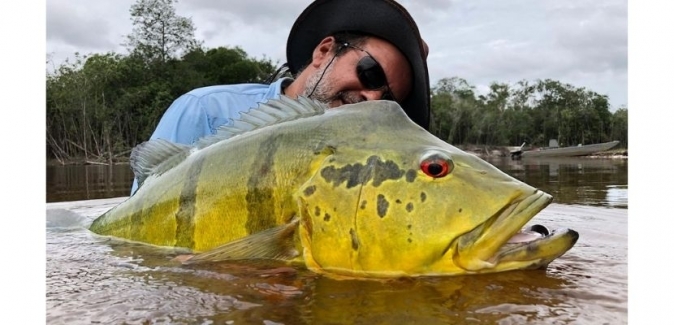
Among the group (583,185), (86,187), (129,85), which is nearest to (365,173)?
(583,185)

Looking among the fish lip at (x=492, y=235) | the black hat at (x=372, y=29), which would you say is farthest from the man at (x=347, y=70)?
the fish lip at (x=492, y=235)

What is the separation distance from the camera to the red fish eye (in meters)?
2.09

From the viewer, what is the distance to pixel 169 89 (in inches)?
1847

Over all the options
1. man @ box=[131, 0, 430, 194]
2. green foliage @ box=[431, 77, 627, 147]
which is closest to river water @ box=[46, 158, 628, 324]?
man @ box=[131, 0, 430, 194]

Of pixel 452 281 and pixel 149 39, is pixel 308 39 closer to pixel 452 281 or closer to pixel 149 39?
pixel 452 281

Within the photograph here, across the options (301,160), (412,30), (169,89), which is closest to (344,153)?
(301,160)

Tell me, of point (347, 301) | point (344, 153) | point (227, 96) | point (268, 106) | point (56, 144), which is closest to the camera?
point (347, 301)

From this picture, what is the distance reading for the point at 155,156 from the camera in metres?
3.06

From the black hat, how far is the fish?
1561mm

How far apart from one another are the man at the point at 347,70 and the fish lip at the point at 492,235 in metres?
2.09

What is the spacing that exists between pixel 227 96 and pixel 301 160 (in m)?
2.19

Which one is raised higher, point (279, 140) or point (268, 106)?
point (268, 106)

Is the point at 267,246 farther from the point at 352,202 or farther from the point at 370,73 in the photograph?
the point at 370,73

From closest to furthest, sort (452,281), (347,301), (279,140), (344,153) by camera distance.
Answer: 1. (347,301)
2. (452,281)
3. (344,153)
4. (279,140)
